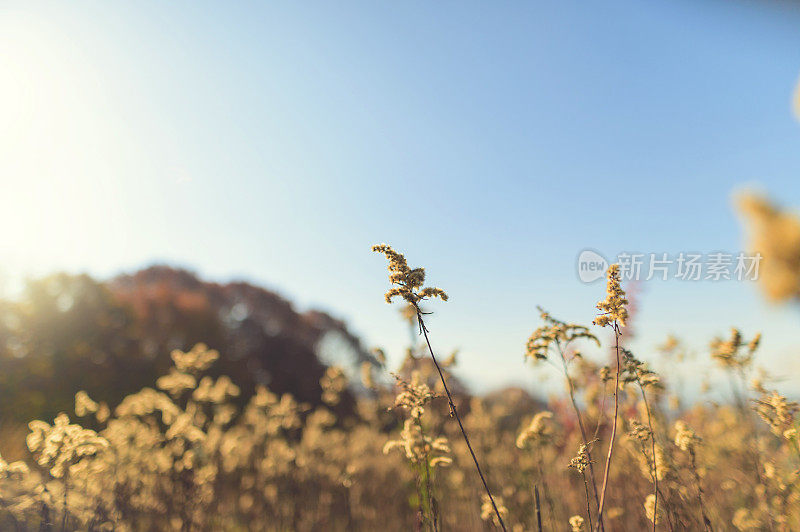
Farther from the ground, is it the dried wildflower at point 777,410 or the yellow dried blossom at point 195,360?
the dried wildflower at point 777,410

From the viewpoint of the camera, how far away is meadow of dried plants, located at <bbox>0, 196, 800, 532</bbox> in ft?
6.95

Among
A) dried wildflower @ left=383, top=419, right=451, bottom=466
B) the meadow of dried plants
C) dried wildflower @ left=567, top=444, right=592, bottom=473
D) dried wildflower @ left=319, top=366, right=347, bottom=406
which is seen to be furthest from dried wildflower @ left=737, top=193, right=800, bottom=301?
dried wildflower @ left=319, top=366, right=347, bottom=406

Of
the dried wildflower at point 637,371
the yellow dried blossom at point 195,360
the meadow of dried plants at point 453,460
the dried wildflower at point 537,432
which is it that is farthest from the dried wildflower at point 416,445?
the yellow dried blossom at point 195,360

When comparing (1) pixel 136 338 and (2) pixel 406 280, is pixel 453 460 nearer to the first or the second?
(2) pixel 406 280

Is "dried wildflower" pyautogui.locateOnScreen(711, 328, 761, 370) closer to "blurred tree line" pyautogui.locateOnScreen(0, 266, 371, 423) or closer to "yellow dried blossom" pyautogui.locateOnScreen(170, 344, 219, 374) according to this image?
"yellow dried blossom" pyautogui.locateOnScreen(170, 344, 219, 374)

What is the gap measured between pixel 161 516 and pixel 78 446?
3239 mm

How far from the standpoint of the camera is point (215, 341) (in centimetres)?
1772

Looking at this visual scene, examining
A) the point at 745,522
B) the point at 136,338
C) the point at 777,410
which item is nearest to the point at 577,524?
the point at 777,410

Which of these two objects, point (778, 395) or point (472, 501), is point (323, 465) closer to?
point (472, 501)

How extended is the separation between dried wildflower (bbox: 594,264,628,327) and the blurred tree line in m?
14.5

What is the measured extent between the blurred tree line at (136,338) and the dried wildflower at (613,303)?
14.5 metres

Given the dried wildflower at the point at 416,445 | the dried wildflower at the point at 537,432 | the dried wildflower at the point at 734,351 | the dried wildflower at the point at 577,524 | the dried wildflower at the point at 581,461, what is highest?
the dried wildflower at the point at 734,351

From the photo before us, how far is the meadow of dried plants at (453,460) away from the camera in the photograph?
2.12 metres

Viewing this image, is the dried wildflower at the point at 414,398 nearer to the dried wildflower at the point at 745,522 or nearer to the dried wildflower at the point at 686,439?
the dried wildflower at the point at 686,439
